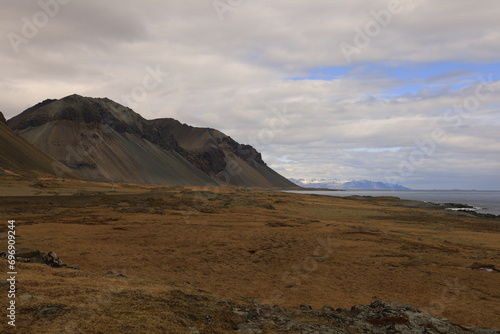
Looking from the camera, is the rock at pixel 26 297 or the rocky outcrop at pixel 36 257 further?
the rocky outcrop at pixel 36 257

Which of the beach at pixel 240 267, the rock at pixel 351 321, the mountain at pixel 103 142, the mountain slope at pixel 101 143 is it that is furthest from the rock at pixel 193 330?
the mountain slope at pixel 101 143

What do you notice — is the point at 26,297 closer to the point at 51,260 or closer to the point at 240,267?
the point at 51,260

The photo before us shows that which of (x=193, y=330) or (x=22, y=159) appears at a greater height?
(x=22, y=159)

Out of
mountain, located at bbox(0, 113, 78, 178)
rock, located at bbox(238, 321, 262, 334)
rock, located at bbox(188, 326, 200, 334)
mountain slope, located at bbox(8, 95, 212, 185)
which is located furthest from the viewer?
mountain slope, located at bbox(8, 95, 212, 185)

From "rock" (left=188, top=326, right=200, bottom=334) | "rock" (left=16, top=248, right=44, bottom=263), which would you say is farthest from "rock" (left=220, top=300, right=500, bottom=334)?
"rock" (left=16, top=248, right=44, bottom=263)

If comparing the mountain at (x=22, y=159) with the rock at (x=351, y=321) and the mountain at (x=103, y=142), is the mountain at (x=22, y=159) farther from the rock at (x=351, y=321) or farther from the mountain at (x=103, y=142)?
the rock at (x=351, y=321)

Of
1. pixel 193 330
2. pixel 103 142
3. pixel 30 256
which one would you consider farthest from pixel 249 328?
pixel 103 142

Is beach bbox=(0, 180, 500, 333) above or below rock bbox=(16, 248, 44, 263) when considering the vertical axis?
below

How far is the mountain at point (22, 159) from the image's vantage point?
62.9 m

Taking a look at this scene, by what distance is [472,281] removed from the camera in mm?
13445

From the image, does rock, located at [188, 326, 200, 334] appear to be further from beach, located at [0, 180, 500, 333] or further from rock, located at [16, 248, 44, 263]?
rock, located at [16, 248, 44, 263]

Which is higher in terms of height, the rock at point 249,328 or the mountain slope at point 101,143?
the mountain slope at point 101,143

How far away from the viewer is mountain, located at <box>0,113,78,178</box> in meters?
62.9

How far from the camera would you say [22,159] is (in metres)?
68.4
